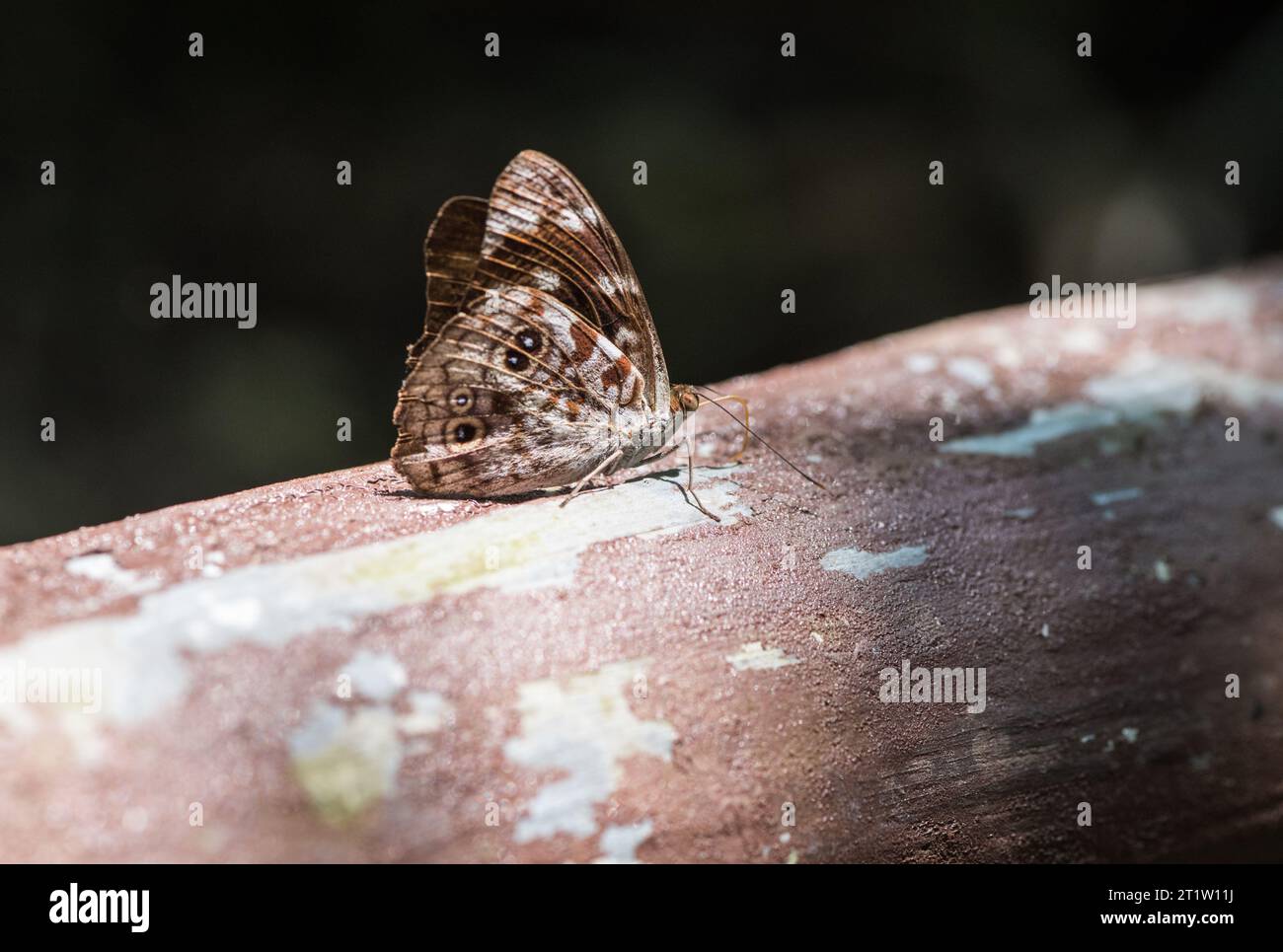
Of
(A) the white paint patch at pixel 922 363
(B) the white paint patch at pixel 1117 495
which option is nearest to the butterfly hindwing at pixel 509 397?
(A) the white paint patch at pixel 922 363

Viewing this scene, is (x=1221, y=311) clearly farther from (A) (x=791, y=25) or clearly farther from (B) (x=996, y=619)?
(A) (x=791, y=25)

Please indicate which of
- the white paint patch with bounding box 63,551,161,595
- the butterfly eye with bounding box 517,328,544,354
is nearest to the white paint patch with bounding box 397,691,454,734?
the white paint patch with bounding box 63,551,161,595

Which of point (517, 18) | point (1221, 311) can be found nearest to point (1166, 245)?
point (1221, 311)

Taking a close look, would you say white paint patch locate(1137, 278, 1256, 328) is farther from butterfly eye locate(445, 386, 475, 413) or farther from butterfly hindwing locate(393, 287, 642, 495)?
butterfly eye locate(445, 386, 475, 413)

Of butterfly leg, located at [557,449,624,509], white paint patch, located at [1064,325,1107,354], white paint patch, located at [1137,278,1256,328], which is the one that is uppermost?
white paint patch, located at [1137,278,1256,328]

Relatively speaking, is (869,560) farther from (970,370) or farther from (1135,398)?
(1135,398)

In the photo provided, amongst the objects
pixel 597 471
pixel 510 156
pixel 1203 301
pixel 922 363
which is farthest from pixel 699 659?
pixel 510 156
